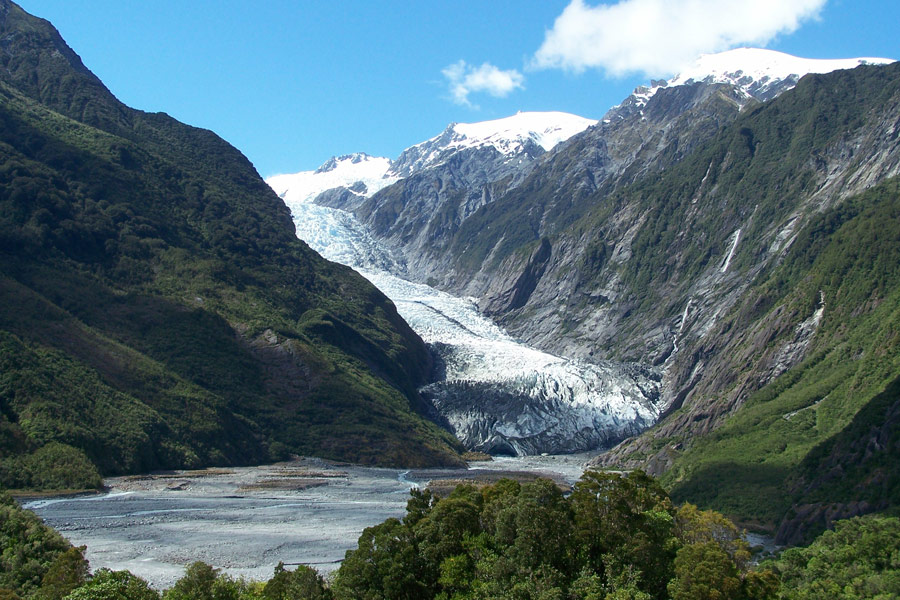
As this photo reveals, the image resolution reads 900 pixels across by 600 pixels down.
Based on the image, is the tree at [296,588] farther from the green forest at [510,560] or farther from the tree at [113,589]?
the tree at [113,589]

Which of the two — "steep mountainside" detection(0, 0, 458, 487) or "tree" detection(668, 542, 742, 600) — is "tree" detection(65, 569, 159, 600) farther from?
"steep mountainside" detection(0, 0, 458, 487)

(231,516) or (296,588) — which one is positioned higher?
(296,588)

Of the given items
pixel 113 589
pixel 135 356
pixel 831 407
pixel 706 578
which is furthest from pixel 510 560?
pixel 135 356

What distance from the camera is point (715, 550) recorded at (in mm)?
49156

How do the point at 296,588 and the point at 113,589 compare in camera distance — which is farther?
the point at 296,588

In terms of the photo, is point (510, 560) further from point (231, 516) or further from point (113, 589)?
point (231, 516)

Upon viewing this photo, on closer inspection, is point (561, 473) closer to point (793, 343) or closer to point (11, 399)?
point (793, 343)

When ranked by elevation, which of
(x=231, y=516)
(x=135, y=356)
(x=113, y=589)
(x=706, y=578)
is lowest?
(x=231, y=516)

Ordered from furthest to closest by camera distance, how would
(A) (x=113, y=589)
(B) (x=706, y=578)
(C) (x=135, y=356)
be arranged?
1. (C) (x=135, y=356)
2. (B) (x=706, y=578)
3. (A) (x=113, y=589)

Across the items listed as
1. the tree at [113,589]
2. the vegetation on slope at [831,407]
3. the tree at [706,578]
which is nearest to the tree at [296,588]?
the tree at [113,589]

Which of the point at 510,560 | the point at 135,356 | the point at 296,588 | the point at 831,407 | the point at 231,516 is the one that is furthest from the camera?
the point at 135,356

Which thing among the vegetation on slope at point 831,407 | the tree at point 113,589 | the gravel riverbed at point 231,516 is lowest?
the gravel riverbed at point 231,516

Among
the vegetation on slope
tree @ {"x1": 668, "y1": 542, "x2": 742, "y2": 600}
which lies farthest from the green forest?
the vegetation on slope

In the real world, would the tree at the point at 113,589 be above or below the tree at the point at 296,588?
below
